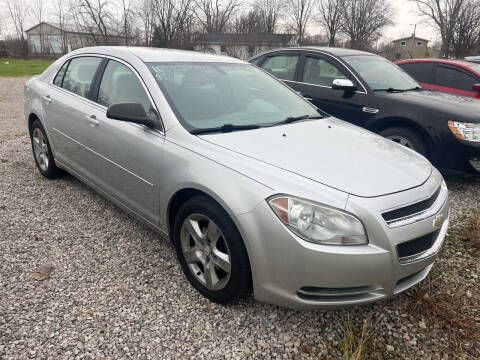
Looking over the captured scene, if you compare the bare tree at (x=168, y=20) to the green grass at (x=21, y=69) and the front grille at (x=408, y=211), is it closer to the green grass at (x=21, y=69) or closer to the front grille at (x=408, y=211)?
the green grass at (x=21, y=69)

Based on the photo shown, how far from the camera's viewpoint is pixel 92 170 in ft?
11.1

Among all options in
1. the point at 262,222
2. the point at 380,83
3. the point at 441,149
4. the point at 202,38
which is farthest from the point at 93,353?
the point at 202,38

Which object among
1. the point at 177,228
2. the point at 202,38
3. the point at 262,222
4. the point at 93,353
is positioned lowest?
the point at 93,353

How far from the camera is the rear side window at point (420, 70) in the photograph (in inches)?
266

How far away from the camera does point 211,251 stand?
7.55ft

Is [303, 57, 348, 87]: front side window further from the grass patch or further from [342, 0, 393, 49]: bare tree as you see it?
[342, 0, 393, 49]: bare tree

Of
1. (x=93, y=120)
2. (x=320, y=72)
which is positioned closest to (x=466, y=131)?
(x=320, y=72)

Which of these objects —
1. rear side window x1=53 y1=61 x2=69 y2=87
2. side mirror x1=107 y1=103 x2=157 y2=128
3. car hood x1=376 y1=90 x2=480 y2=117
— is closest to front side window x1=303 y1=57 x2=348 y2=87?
car hood x1=376 y1=90 x2=480 y2=117

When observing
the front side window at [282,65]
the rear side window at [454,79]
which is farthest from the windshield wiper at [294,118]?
the rear side window at [454,79]

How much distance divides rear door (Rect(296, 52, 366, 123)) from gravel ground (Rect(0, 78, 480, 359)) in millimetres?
2346

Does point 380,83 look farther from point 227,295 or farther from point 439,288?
point 227,295

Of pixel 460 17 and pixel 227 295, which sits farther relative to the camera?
pixel 460 17

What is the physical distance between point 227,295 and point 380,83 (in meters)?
3.97

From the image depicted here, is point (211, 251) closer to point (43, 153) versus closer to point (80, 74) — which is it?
point (80, 74)
